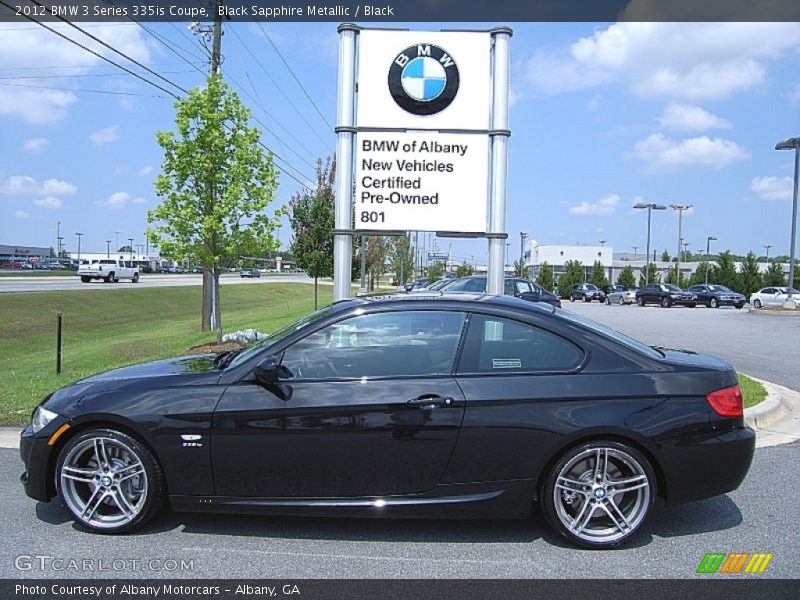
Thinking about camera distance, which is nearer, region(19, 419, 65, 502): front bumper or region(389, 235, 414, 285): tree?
region(19, 419, 65, 502): front bumper

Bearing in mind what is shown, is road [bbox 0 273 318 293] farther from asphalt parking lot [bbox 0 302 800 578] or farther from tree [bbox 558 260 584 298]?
asphalt parking lot [bbox 0 302 800 578]

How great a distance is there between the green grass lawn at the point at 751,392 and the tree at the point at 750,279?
5173cm

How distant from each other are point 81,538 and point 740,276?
60639 millimetres

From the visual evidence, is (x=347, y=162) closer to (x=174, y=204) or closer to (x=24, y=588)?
(x=174, y=204)

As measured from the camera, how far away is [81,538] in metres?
4.07

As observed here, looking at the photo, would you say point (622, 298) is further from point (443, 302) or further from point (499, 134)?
point (443, 302)

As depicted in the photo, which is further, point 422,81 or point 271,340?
point 422,81

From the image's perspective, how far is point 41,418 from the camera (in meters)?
4.22

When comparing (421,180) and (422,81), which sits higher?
(422,81)

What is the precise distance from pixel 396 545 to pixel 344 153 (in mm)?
6083

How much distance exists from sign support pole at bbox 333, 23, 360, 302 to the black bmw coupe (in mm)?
4819

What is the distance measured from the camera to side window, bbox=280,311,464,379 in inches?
163

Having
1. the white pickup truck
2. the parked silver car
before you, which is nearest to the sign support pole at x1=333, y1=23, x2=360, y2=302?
the parked silver car

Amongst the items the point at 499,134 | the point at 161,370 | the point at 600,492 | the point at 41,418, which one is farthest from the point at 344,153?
the point at 600,492
